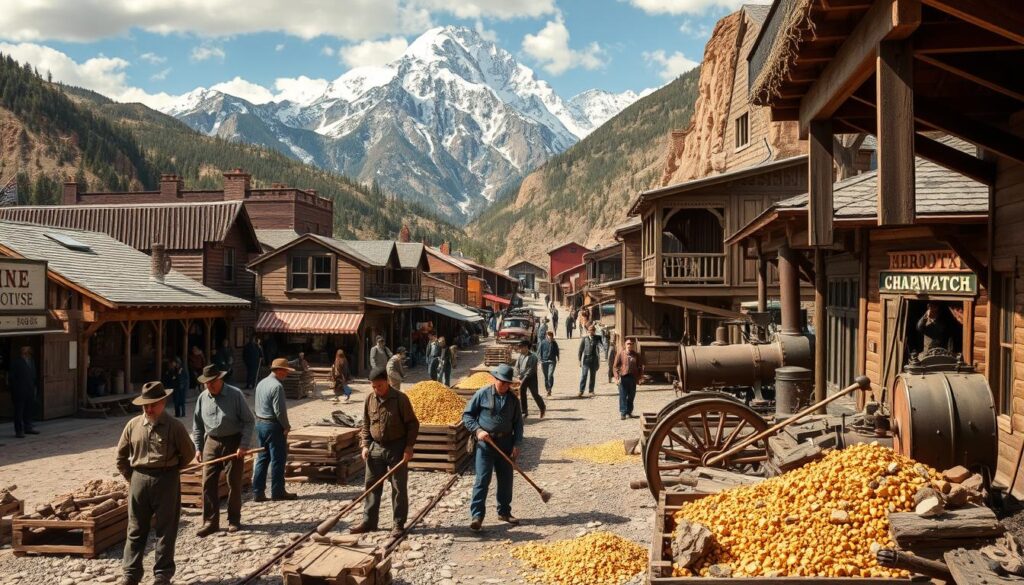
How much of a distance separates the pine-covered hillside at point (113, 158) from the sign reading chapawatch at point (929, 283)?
237 feet

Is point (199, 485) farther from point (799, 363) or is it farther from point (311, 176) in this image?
point (311, 176)

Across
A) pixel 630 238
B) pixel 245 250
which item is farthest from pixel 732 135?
pixel 245 250

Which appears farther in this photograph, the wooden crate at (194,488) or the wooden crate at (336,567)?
the wooden crate at (194,488)

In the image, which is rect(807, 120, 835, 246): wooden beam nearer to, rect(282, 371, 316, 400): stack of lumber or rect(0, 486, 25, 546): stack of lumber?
rect(0, 486, 25, 546): stack of lumber

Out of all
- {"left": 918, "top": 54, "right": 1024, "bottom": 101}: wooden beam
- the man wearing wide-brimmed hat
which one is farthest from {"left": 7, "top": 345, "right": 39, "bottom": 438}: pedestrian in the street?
{"left": 918, "top": 54, "right": 1024, "bottom": 101}: wooden beam

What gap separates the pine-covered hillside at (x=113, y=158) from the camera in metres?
103

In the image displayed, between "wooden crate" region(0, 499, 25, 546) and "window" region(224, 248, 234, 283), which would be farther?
"window" region(224, 248, 234, 283)

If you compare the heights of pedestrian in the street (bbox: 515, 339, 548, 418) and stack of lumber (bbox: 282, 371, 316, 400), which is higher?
pedestrian in the street (bbox: 515, 339, 548, 418)

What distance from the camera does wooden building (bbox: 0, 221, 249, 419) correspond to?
61.9ft

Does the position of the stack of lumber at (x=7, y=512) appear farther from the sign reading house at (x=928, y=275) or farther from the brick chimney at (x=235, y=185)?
the brick chimney at (x=235, y=185)

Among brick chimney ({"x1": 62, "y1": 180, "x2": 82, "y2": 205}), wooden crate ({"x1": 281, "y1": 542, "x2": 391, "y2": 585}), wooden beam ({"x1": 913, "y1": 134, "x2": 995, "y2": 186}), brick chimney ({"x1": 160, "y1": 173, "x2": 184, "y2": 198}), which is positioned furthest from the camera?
brick chimney ({"x1": 160, "y1": 173, "x2": 184, "y2": 198})

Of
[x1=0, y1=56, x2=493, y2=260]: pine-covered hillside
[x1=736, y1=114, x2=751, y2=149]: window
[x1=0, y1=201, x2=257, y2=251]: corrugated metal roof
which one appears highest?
[x1=0, y1=56, x2=493, y2=260]: pine-covered hillside

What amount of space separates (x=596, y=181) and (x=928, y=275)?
148 m

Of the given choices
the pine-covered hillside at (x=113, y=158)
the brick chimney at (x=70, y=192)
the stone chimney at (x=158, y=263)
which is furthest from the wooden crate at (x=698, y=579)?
the pine-covered hillside at (x=113, y=158)
